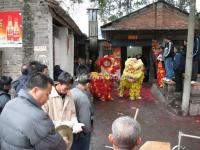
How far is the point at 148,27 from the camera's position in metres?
21.9

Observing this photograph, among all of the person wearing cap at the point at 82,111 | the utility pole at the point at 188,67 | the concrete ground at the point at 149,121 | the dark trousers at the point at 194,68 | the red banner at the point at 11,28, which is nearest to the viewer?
the person wearing cap at the point at 82,111

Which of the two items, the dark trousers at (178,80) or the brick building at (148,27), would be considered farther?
the brick building at (148,27)

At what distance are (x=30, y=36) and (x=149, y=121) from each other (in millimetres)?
4092

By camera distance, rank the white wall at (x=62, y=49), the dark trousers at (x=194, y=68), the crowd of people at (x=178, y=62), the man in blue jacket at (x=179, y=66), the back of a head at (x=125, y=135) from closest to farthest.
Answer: the back of a head at (x=125, y=135)
the crowd of people at (x=178, y=62)
the dark trousers at (x=194, y=68)
the man in blue jacket at (x=179, y=66)
the white wall at (x=62, y=49)

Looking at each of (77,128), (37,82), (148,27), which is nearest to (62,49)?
(148,27)

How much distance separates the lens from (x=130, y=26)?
2198 centimetres

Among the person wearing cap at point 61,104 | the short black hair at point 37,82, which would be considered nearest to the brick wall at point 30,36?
the person wearing cap at point 61,104

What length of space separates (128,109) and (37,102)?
32.4 feet

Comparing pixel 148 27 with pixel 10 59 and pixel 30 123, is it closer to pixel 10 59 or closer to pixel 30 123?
pixel 10 59

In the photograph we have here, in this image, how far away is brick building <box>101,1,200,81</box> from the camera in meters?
21.8

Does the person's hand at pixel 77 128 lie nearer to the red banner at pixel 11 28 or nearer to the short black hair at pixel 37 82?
the short black hair at pixel 37 82

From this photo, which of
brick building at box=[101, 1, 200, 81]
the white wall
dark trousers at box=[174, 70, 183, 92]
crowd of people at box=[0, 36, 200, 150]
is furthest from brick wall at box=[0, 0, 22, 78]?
brick building at box=[101, 1, 200, 81]

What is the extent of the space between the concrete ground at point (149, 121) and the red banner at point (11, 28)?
3.12 meters

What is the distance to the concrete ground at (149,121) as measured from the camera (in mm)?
9405
